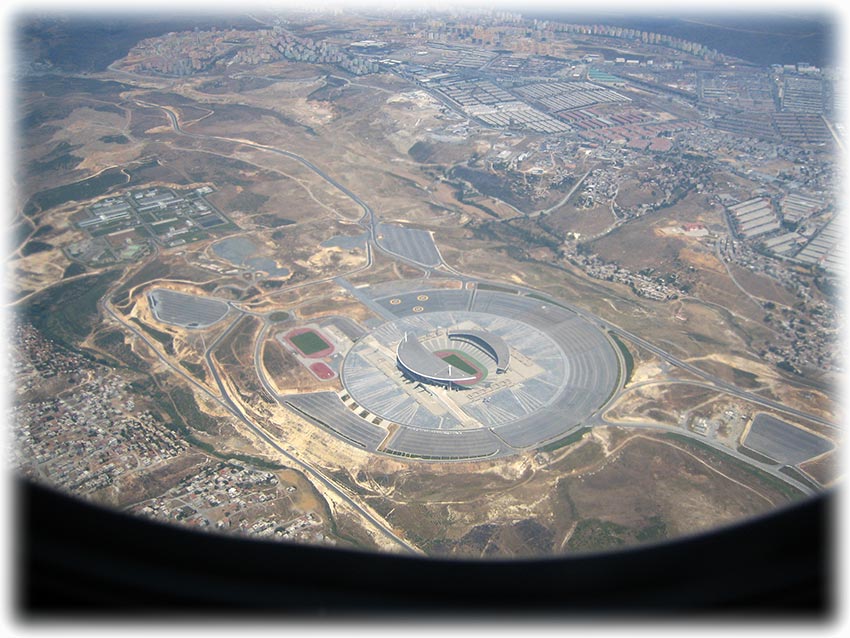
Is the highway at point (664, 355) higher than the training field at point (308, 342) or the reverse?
higher

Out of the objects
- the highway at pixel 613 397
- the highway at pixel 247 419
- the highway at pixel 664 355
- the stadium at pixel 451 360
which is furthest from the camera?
the stadium at pixel 451 360

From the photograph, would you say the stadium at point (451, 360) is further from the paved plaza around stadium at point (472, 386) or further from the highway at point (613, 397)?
the highway at point (613, 397)

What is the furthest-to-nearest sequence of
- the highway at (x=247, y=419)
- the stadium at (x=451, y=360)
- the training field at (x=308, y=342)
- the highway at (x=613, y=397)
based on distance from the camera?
the training field at (x=308, y=342) < the stadium at (x=451, y=360) < the highway at (x=613, y=397) < the highway at (x=247, y=419)

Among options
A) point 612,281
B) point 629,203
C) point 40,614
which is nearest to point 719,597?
point 40,614

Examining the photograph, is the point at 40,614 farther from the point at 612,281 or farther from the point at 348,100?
the point at 348,100

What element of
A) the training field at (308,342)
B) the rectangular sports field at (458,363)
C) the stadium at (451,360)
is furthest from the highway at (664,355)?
the training field at (308,342)

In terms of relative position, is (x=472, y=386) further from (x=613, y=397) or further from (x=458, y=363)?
(x=613, y=397)
